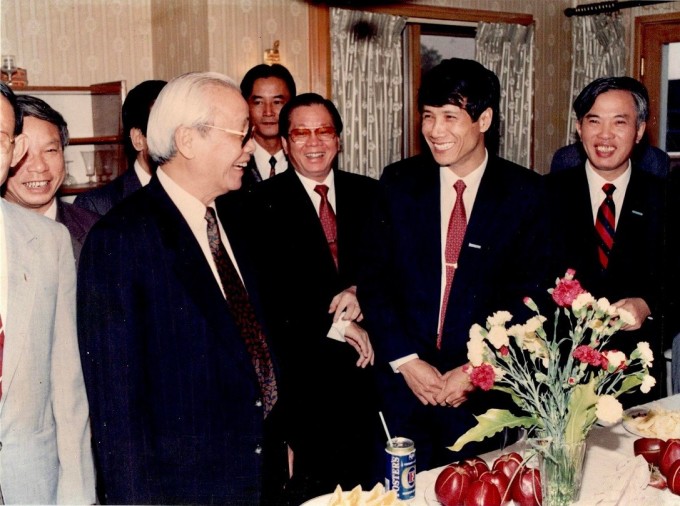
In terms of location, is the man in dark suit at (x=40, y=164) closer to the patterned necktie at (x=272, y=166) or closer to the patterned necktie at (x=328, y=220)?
the patterned necktie at (x=328, y=220)

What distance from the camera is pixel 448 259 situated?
97.7 inches

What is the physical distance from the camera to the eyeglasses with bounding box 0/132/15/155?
169 cm

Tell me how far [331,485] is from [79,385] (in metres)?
1.71

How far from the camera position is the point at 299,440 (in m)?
3.23

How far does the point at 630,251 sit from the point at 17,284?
2.13 m

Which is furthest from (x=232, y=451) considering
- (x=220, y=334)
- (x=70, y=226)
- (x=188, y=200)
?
(x=70, y=226)

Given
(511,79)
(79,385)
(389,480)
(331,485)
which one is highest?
(511,79)

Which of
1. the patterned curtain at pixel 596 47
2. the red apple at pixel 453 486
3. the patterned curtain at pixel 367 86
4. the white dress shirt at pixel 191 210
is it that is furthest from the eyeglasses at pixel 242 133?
the patterned curtain at pixel 596 47

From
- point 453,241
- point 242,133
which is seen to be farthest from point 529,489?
point 242,133

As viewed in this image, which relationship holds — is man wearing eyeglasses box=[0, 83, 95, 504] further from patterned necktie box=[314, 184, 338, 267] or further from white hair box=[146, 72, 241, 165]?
patterned necktie box=[314, 184, 338, 267]

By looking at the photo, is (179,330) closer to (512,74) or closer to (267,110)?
(267,110)

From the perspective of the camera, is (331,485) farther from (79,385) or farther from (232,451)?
(79,385)

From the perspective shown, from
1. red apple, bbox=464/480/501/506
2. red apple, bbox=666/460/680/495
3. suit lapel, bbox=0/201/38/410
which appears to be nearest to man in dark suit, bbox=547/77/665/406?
red apple, bbox=666/460/680/495

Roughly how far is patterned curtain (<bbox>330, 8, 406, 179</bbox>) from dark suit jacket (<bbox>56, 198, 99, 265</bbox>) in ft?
10.1
